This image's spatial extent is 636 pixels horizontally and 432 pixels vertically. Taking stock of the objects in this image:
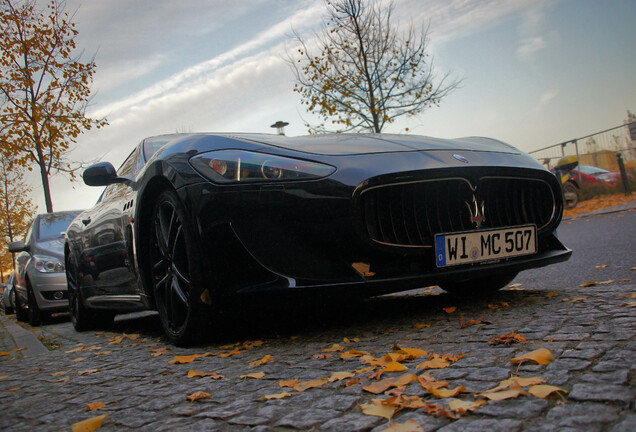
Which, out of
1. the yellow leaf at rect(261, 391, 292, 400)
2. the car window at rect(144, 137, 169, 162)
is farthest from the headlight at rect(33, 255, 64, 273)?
the yellow leaf at rect(261, 391, 292, 400)

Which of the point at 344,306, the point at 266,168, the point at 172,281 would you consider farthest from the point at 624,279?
the point at 172,281

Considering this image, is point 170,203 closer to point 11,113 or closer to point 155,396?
point 155,396

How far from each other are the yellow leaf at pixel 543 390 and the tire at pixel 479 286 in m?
2.43

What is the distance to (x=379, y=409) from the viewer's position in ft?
5.53

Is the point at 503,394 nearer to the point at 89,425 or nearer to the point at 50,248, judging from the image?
the point at 89,425

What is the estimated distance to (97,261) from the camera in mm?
4645

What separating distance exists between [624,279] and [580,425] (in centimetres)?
303

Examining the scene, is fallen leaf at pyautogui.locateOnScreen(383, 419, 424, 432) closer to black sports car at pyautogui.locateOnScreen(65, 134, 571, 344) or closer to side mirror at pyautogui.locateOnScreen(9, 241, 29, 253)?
black sports car at pyautogui.locateOnScreen(65, 134, 571, 344)

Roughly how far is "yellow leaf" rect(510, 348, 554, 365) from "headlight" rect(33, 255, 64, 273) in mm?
7025

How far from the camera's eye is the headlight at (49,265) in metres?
7.80

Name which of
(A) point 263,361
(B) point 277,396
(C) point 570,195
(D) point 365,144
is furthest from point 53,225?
(C) point 570,195

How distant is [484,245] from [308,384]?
139cm

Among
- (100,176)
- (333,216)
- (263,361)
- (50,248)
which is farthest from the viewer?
(50,248)

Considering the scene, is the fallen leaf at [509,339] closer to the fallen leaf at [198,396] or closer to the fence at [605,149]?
the fallen leaf at [198,396]
